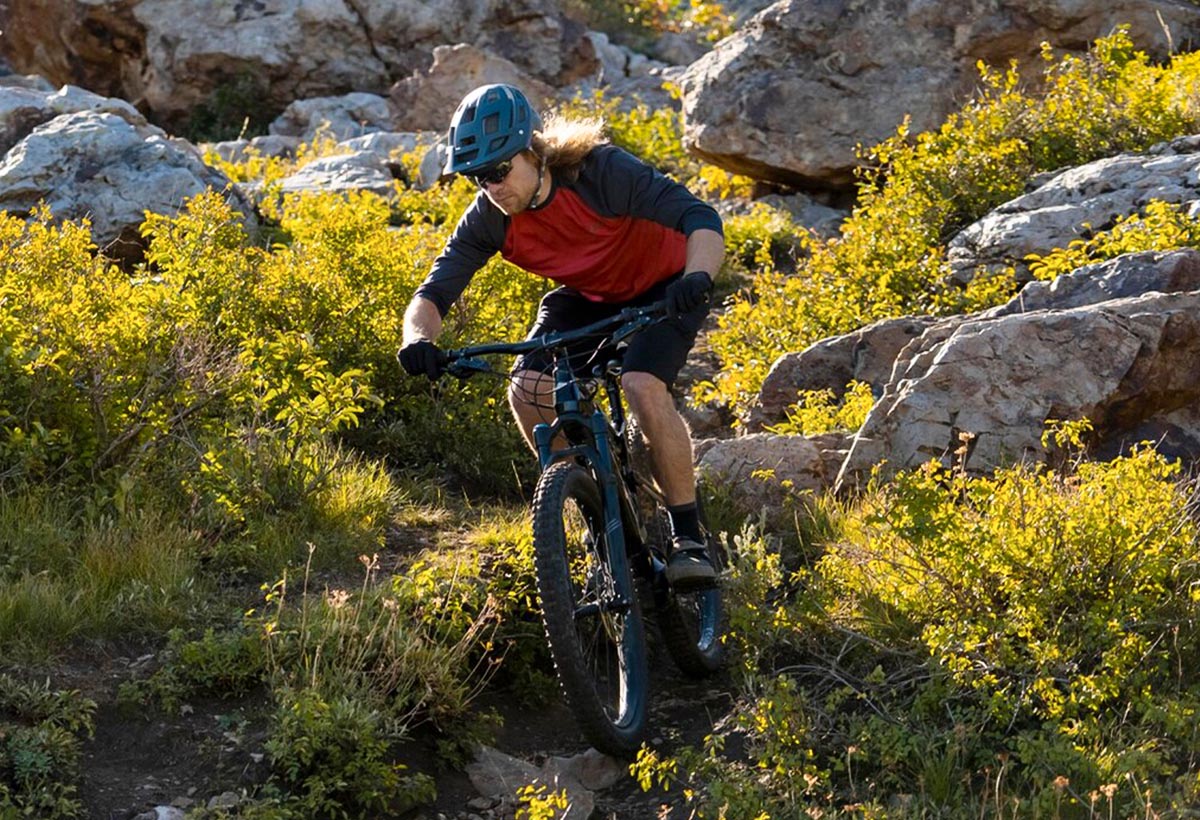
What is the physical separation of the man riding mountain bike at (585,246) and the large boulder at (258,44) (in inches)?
568

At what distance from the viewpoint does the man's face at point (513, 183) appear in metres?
5.88

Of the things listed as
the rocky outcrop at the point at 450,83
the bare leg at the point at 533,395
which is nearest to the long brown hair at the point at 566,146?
the bare leg at the point at 533,395

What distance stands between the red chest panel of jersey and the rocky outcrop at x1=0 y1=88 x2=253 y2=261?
5451mm

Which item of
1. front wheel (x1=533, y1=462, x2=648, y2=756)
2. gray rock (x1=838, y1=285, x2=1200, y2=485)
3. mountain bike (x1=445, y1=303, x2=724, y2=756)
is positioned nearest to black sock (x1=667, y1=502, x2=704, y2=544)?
mountain bike (x1=445, y1=303, x2=724, y2=756)

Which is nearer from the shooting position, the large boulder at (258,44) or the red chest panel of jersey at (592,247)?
the red chest panel of jersey at (592,247)

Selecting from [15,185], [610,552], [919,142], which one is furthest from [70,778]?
[919,142]

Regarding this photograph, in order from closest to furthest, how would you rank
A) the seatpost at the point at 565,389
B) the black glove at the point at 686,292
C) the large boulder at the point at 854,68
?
the black glove at the point at 686,292, the seatpost at the point at 565,389, the large boulder at the point at 854,68

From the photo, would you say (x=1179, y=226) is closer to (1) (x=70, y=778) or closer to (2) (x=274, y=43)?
(1) (x=70, y=778)

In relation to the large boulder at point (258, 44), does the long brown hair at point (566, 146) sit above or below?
above

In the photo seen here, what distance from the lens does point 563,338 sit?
5410 mm

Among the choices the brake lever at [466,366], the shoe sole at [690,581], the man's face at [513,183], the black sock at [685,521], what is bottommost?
the shoe sole at [690,581]

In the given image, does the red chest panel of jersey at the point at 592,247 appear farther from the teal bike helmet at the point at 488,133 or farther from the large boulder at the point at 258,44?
the large boulder at the point at 258,44

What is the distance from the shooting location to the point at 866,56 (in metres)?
13.8

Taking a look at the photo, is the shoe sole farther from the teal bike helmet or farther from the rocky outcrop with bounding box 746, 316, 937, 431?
the rocky outcrop with bounding box 746, 316, 937, 431
